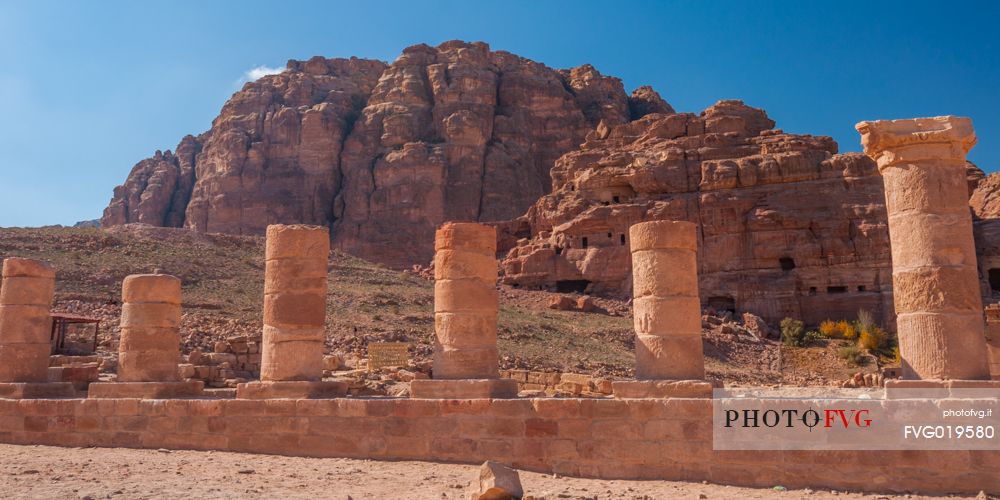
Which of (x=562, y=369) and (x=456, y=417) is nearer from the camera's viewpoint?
(x=456, y=417)

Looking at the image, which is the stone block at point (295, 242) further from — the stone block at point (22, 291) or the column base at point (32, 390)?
the stone block at point (22, 291)

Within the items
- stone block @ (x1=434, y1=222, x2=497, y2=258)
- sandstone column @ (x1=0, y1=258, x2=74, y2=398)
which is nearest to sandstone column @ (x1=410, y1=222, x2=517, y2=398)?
stone block @ (x1=434, y1=222, x2=497, y2=258)

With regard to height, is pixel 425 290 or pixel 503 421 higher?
pixel 425 290

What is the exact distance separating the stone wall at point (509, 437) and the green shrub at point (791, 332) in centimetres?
2811

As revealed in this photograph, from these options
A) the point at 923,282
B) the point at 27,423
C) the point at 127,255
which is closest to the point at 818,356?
the point at 923,282

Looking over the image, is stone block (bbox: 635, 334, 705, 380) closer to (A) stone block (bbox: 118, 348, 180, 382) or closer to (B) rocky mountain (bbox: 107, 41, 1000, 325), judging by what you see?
(A) stone block (bbox: 118, 348, 180, 382)

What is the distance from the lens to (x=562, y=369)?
81.1 ft

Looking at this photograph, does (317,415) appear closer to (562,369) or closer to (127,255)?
(562,369)

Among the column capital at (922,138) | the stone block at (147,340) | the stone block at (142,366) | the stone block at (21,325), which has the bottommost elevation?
the stone block at (142,366)

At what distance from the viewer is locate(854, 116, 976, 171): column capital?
9.12 m

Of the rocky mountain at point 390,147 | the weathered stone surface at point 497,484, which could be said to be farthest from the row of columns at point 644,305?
the rocky mountain at point 390,147

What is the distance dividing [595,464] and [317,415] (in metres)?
3.82

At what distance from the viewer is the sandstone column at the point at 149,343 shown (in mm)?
11367

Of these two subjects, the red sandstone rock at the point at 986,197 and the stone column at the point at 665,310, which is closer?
the stone column at the point at 665,310
